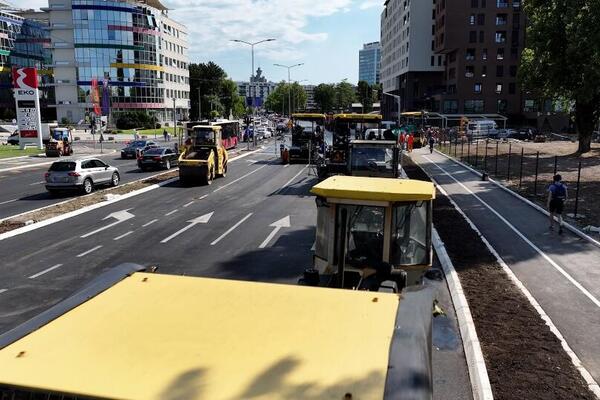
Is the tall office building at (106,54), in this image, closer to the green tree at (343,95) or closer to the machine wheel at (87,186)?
the machine wheel at (87,186)

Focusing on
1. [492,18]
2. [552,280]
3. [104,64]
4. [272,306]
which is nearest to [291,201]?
[552,280]

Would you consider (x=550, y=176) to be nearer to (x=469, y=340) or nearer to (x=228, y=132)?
(x=469, y=340)

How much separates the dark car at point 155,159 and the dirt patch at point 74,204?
4.60 m

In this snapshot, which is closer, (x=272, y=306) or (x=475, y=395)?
(x=272, y=306)

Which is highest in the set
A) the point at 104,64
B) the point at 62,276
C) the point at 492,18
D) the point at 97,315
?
the point at 492,18

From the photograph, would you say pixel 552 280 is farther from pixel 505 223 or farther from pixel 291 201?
pixel 291 201

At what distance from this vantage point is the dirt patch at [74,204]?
720 inches

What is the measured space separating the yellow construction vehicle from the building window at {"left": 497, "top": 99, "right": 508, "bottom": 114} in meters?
67.8

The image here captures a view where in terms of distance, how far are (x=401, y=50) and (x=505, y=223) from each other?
9359cm

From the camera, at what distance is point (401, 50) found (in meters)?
105

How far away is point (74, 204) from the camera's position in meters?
21.7

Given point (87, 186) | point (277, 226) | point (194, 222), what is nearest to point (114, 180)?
point (87, 186)

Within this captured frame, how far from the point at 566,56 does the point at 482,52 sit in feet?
173

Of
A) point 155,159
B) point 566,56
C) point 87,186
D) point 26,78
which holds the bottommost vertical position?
point 87,186
